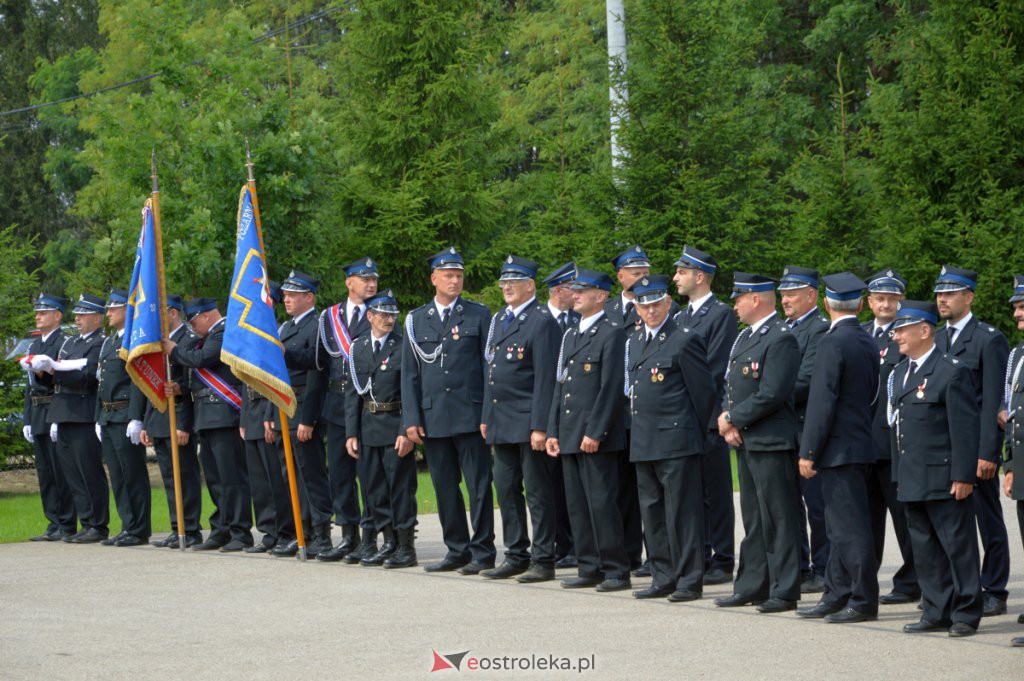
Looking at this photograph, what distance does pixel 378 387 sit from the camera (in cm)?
1072

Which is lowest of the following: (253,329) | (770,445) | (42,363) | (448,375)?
(770,445)

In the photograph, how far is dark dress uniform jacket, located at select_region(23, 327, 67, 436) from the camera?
516 inches

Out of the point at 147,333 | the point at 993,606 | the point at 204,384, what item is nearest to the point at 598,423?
the point at 993,606

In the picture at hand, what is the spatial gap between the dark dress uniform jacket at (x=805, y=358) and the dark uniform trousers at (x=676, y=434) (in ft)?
1.75

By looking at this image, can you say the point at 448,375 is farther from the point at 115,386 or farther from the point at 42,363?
the point at 42,363

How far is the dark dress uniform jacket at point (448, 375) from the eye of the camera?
10.3 metres

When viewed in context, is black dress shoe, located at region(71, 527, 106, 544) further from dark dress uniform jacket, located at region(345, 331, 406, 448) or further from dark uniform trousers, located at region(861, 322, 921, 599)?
dark uniform trousers, located at region(861, 322, 921, 599)

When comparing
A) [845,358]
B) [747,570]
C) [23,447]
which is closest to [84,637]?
[747,570]

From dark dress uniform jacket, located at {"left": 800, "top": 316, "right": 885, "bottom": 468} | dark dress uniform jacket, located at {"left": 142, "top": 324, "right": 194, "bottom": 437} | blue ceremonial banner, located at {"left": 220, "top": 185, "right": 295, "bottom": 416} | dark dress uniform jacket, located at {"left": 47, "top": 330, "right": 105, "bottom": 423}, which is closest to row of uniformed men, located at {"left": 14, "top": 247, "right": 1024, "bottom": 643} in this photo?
dark dress uniform jacket, located at {"left": 800, "top": 316, "right": 885, "bottom": 468}

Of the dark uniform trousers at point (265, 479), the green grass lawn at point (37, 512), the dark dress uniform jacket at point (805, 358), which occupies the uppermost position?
the dark dress uniform jacket at point (805, 358)

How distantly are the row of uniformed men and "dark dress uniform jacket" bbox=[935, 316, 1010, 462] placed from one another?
1.1 inches

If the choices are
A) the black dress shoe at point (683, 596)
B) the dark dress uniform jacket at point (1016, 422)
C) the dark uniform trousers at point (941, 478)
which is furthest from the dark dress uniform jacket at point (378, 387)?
the dark dress uniform jacket at point (1016, 422)

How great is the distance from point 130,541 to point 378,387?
3.32 m

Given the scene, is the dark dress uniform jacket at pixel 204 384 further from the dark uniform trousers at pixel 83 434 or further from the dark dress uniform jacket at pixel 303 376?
the dark uniform trousers at pixel 83 434
